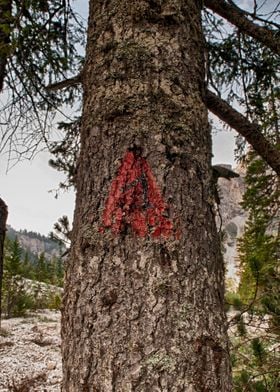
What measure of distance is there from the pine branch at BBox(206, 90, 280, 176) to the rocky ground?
4.49 m

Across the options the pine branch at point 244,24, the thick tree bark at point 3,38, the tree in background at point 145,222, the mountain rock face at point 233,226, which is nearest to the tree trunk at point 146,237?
the tree in background at point 145,222

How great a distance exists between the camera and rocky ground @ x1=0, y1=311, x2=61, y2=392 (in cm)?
545

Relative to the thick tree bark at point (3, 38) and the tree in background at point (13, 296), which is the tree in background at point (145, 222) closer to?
the thick tree bark at point (3, 38)

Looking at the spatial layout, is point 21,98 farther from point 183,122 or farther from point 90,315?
point 90,315

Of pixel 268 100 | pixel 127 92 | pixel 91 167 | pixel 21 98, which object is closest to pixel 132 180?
pixel 91 167

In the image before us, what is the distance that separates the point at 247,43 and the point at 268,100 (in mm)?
470

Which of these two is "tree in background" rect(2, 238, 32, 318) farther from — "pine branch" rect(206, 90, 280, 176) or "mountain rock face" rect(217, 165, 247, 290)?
"pine branch" rect(206, 90, 280, 176)

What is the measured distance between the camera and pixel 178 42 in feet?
4.05

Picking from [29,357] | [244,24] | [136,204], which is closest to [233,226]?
[29,357]

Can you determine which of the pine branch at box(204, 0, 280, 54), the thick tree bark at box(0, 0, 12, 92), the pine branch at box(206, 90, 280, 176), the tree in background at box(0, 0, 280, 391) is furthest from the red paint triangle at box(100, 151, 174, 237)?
the thick tree bark at box(0, 0, 12, 92)

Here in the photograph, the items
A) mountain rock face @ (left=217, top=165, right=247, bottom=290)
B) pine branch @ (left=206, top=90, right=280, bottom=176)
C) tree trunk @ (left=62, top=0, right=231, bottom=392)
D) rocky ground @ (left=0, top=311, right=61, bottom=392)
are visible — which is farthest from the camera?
mountain rock face @ (left=217, top=165, right=247, bottom=290)

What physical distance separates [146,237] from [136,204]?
9 cm

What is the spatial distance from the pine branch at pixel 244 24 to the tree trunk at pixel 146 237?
33.3 inches

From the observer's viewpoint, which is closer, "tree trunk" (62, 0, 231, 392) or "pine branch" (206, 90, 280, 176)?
"tree trunk" (62, 0, 231, 392)
